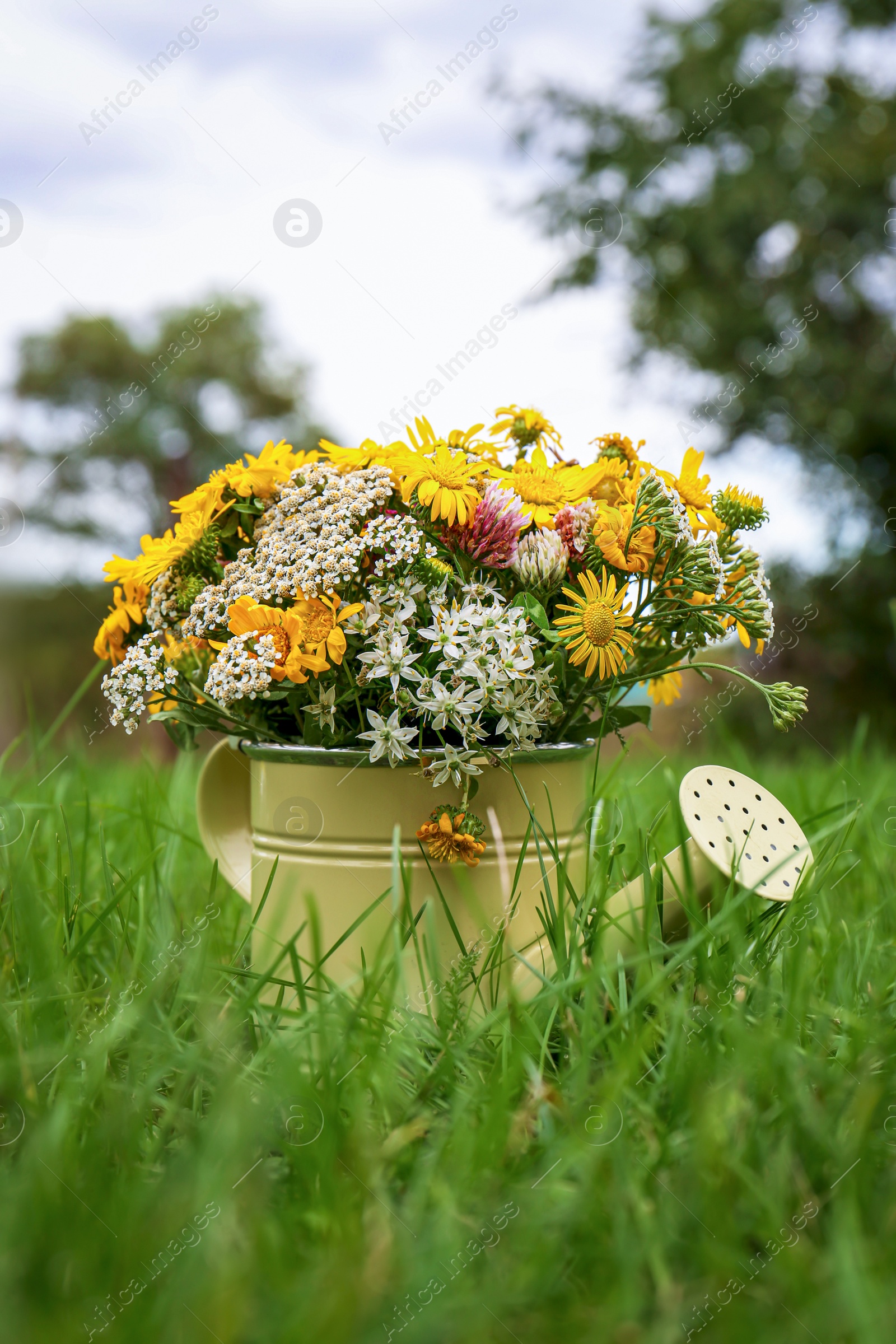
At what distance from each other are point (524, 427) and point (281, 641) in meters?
0.48

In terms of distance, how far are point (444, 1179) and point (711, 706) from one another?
5.29 feet

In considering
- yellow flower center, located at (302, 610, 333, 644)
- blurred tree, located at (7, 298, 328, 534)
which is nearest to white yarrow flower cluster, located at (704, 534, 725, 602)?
yellow flower center, located at (302, 610, 333, 644)

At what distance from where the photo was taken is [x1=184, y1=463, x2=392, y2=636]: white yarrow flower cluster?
101 cm

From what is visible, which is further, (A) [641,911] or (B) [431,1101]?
(A) [641,911]

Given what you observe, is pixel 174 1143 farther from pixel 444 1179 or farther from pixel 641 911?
pixel 641 911

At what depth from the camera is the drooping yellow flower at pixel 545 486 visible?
1.12m

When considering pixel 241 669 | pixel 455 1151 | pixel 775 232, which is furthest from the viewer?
pixel 775 232

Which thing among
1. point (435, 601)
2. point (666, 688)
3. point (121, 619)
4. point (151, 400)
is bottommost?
point (666, 688)

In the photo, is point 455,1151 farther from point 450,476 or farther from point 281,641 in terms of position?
point 450,476

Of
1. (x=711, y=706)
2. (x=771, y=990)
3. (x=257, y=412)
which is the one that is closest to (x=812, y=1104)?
(x=771, y=990)

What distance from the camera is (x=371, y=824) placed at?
106 cm

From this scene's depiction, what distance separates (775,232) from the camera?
5.81 metres

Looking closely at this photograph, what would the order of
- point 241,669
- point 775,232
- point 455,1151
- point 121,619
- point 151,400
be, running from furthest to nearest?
1. point 151,400
2. point 775,232
3. point 121,619
4. point 241,669
5. point 455,1151

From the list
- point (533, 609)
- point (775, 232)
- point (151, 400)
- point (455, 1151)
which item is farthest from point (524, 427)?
point (151, 400)
